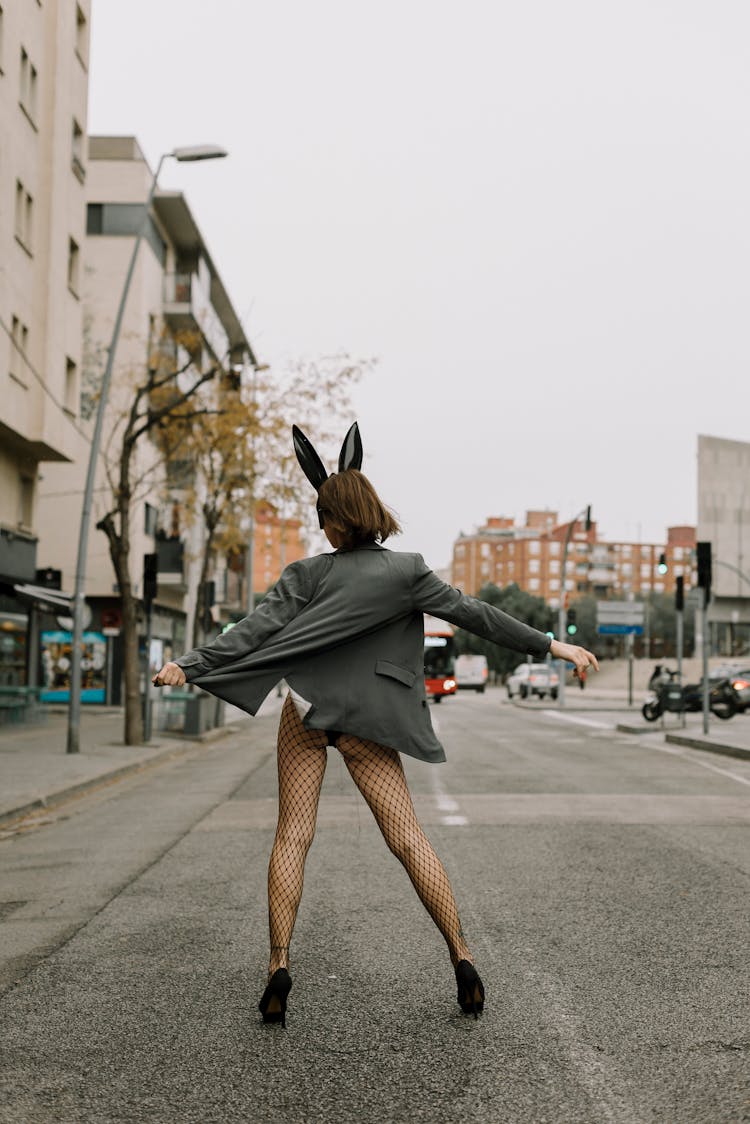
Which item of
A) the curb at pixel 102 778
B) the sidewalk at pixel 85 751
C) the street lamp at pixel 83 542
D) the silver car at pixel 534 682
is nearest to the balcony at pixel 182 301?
the sidewalk at pixel 85 751

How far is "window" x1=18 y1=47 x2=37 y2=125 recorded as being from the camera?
25406mm

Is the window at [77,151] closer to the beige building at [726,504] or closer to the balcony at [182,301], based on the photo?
the balcony at [182,301]

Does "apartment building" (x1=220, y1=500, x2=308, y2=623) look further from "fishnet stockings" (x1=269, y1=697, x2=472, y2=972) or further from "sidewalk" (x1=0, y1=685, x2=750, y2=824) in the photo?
"fishnet stockings" (x1=269, y1=697, x2=472, y2=972)

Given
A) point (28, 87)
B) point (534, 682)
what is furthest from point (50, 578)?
point (534, 682)

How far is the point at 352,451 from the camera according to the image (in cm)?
454

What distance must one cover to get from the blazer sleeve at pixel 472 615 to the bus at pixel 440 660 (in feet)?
145

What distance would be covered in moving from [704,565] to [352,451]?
63.2ft

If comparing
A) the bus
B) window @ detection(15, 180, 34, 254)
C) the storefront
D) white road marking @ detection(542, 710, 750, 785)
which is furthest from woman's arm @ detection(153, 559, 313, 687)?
the bus

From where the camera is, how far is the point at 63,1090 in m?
3.52

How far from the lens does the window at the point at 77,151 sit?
29.3 metres

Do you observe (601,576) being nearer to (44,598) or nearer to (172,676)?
(44,598)

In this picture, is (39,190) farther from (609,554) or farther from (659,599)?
(609,554)

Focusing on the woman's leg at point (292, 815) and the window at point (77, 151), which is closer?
the woman's leg at point (292, 815)

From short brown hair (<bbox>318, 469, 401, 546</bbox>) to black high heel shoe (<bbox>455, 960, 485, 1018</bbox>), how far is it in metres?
1.43
